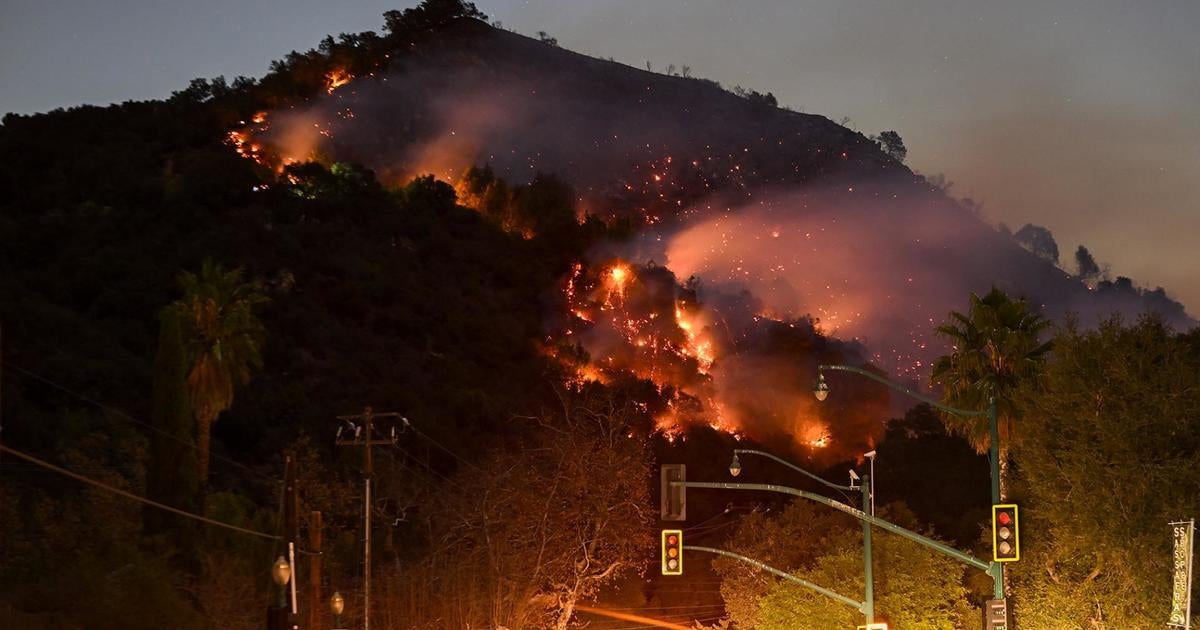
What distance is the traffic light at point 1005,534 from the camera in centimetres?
2752

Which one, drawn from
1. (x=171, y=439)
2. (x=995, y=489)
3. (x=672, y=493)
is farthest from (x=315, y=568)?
(x=171, y=439)

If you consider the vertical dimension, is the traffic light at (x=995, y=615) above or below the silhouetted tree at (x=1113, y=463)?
below

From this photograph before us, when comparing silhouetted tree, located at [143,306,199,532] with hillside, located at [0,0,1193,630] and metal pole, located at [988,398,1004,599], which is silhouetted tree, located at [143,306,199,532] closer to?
hillside, located at [0,0,1193,630]

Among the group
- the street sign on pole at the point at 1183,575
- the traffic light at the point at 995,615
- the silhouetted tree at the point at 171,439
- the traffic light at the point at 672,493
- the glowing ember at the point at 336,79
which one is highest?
the glowing ember at the point at 336,79

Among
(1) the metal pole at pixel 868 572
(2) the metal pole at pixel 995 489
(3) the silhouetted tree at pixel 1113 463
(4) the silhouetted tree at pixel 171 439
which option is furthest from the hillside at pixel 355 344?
(2) the metal pole at pixel 995 489

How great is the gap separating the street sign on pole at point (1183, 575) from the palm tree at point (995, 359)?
16345 millimetres

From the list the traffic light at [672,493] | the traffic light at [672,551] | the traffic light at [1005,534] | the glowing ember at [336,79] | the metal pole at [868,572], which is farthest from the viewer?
the glowing ember at [336,79]

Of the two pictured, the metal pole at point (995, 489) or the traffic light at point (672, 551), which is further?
the traffic light at point (672, 551)

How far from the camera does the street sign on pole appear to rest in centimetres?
2767

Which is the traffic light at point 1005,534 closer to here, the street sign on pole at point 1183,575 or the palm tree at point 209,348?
the street sign on pole at point 1183,575

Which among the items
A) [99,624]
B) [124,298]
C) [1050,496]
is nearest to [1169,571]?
[1050,496]

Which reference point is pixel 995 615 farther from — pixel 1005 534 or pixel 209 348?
pixel 209 348

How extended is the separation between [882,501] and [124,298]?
5805 centimetres

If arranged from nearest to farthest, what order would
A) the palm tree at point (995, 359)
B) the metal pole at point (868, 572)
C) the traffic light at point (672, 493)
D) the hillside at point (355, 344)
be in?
1. the traffic light at point (672, 493)
2. the metal pole at point (868, 572)
3. the palm tree at point (995, 359)
4. the hillside at point (355, 344)
